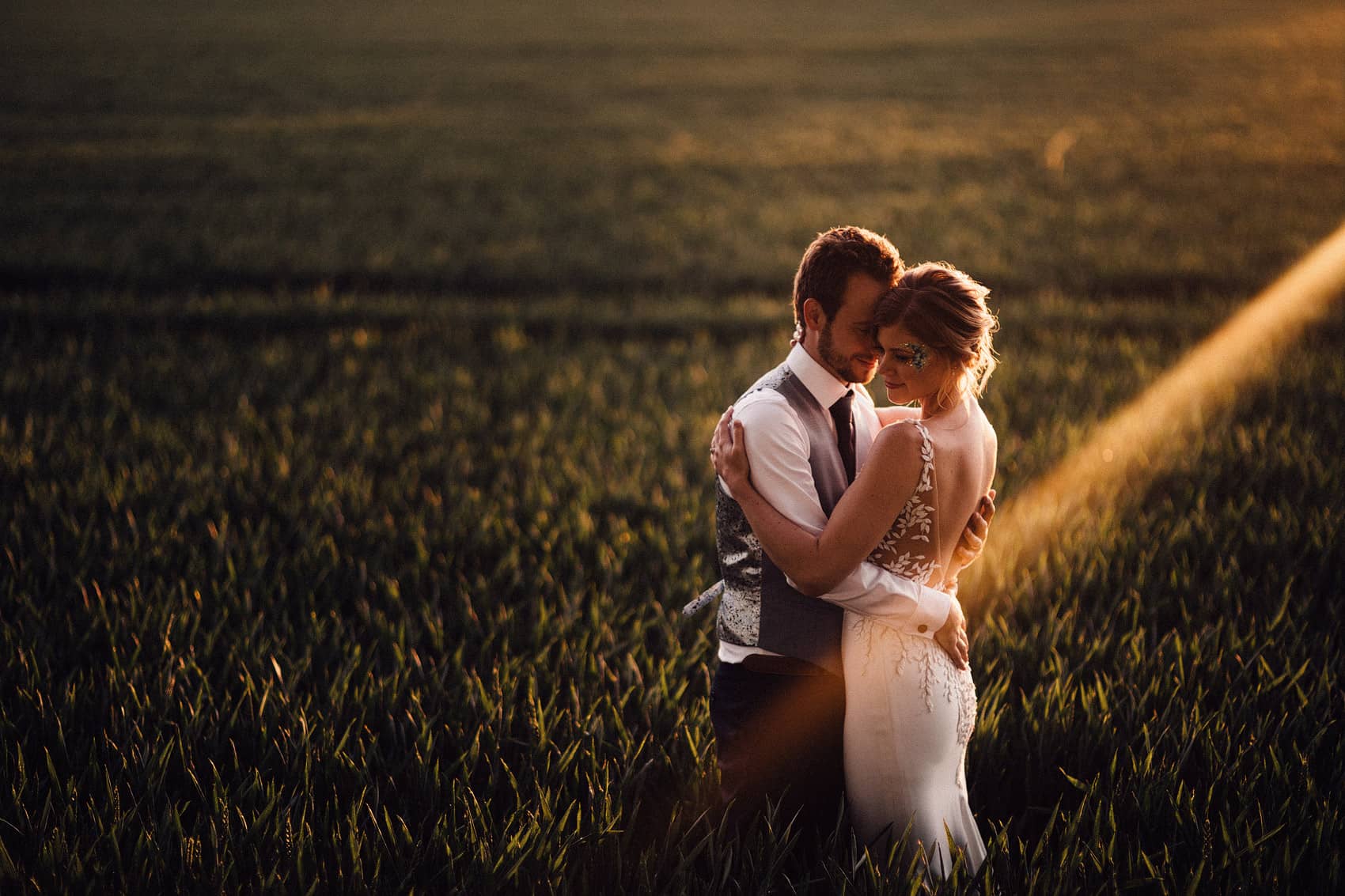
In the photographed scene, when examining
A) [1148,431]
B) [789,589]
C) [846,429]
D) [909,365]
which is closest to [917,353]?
[909,365]

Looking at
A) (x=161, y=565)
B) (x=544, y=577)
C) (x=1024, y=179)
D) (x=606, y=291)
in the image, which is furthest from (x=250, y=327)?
(x=1024, y=179)

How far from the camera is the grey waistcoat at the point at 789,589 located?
1.99 metres

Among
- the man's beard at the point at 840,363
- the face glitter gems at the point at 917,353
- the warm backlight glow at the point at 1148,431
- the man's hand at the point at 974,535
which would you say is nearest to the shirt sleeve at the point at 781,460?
the man's beard at the point at 840,363

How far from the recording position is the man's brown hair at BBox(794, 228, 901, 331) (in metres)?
1.87

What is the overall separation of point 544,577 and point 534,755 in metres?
1.21

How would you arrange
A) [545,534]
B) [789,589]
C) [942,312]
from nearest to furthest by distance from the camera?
[942,312] < [789,589] < [545,534]

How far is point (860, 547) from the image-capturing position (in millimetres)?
1853

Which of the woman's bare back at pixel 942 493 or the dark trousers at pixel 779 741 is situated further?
the dark trousers at pixel 779 741

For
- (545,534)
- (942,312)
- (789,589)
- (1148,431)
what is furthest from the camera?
(1148,431)

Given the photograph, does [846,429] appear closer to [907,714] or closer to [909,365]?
[909,365]

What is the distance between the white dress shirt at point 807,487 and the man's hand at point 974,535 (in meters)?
0.15

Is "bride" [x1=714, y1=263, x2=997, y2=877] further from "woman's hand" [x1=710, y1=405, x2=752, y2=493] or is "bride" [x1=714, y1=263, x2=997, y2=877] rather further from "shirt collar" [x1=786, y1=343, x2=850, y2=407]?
"shirt collar" [x1=786, y1=343, x2=850, y2=407]

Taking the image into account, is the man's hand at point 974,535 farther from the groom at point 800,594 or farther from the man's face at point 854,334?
the man's face at point 854,334

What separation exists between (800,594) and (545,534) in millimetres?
2380
